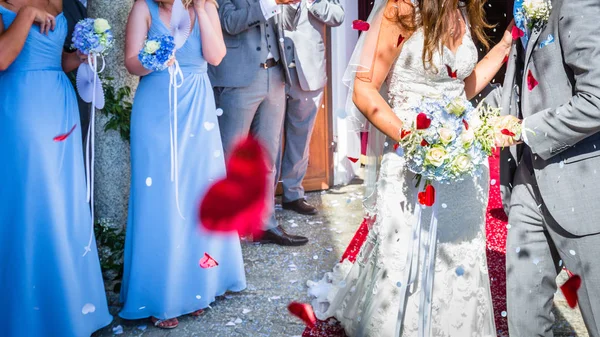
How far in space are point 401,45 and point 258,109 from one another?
249cm

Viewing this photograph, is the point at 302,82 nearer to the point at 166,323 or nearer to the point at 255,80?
the point at 255,80

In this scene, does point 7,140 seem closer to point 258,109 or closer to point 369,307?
point 369,307

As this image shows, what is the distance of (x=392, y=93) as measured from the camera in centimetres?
301

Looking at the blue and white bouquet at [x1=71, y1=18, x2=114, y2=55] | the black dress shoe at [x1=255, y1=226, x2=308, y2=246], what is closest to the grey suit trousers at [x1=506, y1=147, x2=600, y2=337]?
the blue and white bouquet at [x1=71, y1=18, x2=114, y2=55]

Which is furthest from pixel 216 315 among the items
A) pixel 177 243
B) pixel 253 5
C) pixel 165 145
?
pixel 253 5

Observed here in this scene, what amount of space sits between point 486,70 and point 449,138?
747 millimetres

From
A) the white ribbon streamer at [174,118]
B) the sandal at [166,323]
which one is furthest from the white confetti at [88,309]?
the white ribbon streamer at [174,118]

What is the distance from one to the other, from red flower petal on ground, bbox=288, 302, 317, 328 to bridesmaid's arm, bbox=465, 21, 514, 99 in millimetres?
1488

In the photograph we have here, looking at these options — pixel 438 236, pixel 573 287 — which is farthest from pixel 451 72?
pixel 573 287

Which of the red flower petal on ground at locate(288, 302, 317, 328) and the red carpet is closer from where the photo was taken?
the red carpet

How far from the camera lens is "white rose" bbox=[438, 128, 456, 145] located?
2.53 metres

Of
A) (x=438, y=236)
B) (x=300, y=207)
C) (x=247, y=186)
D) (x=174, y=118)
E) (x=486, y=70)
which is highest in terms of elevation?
(x=486, y=70)

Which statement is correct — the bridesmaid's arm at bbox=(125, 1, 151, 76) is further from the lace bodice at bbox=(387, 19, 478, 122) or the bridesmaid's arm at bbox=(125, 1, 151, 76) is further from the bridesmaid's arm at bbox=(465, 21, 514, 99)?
the bridesmaid's arm at bbox=(465, 21, 514, 99)

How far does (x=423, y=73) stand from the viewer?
2.90 metres
